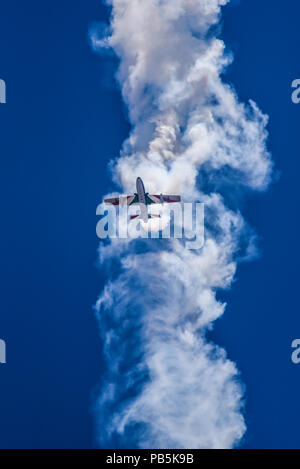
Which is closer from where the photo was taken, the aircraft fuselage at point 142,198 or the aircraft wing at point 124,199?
the aircraft fuselage at point 142,198

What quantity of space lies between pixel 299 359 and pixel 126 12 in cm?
5536

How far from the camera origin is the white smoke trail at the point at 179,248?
103 m

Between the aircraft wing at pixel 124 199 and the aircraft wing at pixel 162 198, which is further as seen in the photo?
the aircraft wing at pixel 124 199

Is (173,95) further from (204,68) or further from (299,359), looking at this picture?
(299,359)

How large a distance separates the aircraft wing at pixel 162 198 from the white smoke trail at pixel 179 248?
0.98m

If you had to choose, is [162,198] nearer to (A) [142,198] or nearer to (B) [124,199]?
(A) [142,198]

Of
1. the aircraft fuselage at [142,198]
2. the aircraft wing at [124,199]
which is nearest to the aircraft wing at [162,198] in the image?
the aircraft fuselage at [142,198]

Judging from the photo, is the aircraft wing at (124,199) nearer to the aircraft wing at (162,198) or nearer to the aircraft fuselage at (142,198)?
the aircraft fuselage at (142,198)

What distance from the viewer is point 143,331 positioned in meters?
104

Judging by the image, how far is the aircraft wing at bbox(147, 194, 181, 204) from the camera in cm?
10400

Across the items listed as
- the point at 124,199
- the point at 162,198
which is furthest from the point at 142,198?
the point at 162,198

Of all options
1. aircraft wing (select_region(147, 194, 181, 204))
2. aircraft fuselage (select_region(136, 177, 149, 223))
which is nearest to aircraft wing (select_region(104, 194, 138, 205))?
aircraft fuselage (select_region(136, 177, 149, 223))

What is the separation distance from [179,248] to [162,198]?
299 inches
